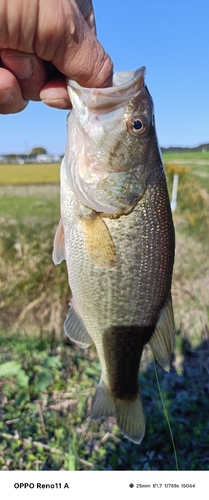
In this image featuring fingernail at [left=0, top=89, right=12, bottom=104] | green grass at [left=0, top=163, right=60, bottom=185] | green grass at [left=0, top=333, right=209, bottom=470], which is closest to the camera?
fingernail at [left=0, top=89, right=12, bottom=104]

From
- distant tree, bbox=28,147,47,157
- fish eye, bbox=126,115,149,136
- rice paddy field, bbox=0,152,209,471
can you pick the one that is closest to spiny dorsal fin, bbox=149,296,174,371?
fish eye, bbox=126,115,149,136

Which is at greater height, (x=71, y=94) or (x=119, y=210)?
(x=71, y=94)

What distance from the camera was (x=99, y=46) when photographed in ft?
2.74

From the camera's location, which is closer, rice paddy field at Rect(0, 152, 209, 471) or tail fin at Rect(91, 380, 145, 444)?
tail fin at Rect(91, 380, 145, 444)

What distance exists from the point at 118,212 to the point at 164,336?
247 mm

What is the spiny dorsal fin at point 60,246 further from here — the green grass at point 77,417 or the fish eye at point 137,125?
the green grass at point 77,417

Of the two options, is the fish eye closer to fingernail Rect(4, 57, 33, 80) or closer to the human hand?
the human hand

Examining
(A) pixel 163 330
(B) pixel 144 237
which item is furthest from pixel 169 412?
(B) pixel 144 237

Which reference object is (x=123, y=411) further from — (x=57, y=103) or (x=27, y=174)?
(x=27, y=174)

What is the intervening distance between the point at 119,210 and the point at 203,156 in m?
2.74

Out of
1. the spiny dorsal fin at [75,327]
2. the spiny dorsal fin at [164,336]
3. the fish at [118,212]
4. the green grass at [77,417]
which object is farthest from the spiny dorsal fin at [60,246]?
the green grass at [77,417]

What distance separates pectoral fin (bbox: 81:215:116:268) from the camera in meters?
0.83

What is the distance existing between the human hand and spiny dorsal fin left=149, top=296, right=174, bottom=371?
1.36 feet

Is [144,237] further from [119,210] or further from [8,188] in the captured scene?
[8,188]
